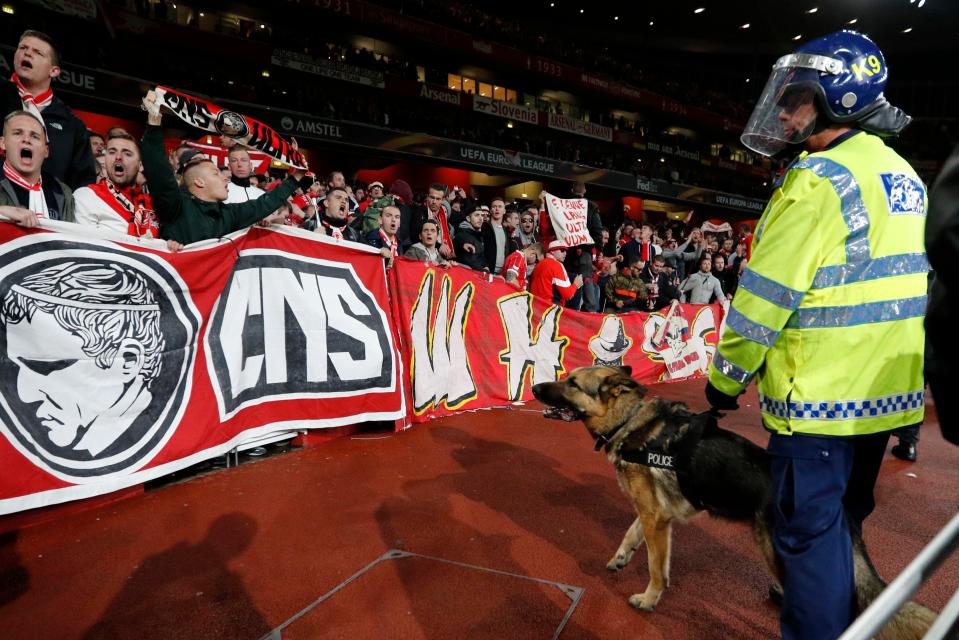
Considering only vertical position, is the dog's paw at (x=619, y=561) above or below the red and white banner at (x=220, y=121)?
below

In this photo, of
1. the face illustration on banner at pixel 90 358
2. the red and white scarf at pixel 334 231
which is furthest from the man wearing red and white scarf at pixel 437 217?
the face illustration on banner at pixel 90 358

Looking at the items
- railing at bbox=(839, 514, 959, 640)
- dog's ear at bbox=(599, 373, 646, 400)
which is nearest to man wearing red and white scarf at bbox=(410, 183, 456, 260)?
dog's ear at bbox=(599, 373, 646, 400)

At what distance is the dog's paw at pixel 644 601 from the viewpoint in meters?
2.67

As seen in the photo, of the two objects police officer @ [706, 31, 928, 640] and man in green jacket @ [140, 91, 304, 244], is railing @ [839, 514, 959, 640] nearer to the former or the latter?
police officer @ [706, 31, 928, 640]

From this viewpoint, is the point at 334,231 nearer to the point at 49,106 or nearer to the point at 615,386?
the point at 49,106

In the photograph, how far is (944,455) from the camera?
17.7ft

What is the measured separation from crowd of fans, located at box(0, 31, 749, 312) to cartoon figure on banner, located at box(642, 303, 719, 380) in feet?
3.14

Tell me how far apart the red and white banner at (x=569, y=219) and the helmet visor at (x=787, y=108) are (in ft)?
19.7

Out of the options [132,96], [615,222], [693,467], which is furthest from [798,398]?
[132,96]

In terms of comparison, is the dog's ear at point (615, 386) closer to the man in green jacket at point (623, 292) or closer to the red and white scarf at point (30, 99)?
the red and white scarf at point (30, 99)

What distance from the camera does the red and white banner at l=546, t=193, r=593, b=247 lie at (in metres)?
8.35

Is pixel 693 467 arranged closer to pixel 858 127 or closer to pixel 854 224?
pixel 854 224

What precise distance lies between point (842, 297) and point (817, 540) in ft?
2.62

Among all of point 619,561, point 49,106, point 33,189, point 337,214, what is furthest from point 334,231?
point 619,561
